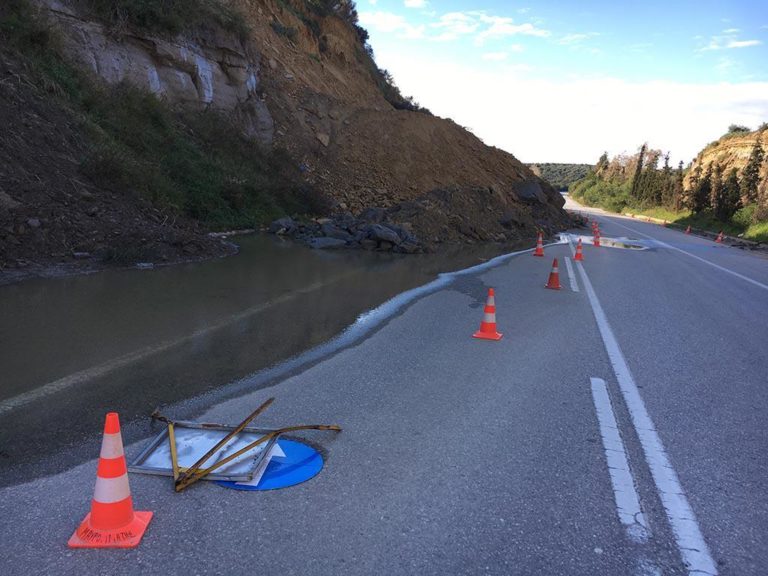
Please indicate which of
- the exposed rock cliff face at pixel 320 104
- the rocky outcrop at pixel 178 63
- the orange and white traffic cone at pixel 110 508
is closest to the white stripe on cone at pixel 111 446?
the orange and white traffic cone at pixel 110 508

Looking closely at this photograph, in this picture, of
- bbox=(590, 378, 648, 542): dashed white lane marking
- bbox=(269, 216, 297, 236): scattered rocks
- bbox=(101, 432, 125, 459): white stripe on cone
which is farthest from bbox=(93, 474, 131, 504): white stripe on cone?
bbox=(269, 216, 297, 236): scattered rocks

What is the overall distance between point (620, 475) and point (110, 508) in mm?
2961

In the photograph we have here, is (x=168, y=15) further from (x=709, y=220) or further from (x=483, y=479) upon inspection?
(x=709, y=220)

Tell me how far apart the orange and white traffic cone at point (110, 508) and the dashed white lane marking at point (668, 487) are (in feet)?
8.98

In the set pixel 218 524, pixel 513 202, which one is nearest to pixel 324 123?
pixel 513 202

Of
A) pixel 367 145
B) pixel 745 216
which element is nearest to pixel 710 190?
pixel 745 216

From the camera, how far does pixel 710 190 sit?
46.3 metres

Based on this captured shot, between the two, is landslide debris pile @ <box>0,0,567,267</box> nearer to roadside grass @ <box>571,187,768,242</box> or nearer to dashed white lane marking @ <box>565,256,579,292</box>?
dashed white lane marking @ <box>565,256,579,292</box>

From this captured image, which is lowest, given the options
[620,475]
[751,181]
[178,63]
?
[620,475]

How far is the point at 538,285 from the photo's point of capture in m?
11.9

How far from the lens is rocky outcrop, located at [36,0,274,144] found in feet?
56.5

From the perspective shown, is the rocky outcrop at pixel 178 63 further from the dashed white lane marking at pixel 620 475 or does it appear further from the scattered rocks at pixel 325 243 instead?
the dashed white lane marking at pixel 620 475

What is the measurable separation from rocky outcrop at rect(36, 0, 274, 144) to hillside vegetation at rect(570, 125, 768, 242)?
86.6 ft

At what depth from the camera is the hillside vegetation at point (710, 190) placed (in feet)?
124
